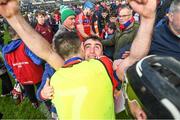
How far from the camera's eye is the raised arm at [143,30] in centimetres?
260

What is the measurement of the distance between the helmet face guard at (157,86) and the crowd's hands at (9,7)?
1.30m

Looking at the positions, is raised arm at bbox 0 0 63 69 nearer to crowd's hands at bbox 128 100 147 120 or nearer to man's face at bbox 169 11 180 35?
man's face at bbox 169 11 180 35

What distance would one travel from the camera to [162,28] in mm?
3430

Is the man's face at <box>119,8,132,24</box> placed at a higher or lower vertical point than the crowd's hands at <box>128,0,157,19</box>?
lower

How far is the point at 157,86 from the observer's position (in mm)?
1755

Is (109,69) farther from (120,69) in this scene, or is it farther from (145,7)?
(145,7)

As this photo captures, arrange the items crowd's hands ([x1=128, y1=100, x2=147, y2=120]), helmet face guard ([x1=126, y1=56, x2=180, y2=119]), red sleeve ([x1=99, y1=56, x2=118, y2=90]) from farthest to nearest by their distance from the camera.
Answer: red sleeve ([x1=99, y1=56, x2=118, y2=90])
crowd's hands ([x1=128, y1=100, x2=147, y2=120])
helmet face guard ([x1=126, y1=56, x2=180, y2=119])

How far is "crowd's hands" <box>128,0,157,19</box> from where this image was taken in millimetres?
2590

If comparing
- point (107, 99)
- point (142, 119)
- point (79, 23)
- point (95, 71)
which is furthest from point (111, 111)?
point (79, 23)

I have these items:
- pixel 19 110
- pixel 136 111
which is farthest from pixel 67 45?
pixel 19 110

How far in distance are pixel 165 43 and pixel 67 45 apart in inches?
36.6

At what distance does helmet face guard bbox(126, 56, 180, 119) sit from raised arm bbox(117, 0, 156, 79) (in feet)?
2.11

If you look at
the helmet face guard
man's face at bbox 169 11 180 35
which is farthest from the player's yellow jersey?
man's face at bbox 169 11 180 35

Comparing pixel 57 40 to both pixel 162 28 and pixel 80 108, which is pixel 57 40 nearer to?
pixel 80 108
